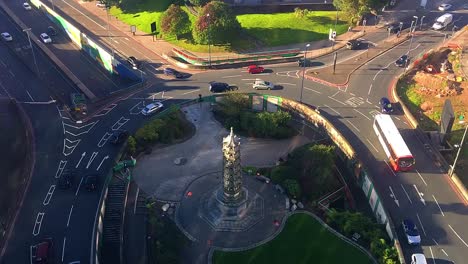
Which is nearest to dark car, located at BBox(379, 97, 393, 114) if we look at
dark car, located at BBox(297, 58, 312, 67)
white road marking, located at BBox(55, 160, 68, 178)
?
dark car, located at BBox(297, 58, 312, 67)

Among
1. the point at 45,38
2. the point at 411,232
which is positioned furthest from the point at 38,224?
the point at 45,38

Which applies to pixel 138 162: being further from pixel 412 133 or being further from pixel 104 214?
pixel 412 133

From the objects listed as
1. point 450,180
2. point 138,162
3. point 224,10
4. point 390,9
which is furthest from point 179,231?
point 390,9

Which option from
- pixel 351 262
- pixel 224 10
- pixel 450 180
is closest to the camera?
pixel 351 262

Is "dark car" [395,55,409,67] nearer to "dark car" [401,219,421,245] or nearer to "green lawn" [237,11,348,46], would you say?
"green lawn" [237,11,348,46]

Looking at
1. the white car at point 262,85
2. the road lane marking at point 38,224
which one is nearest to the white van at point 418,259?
the white car at point 262,85

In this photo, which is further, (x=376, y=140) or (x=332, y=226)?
(x=376, y=140)

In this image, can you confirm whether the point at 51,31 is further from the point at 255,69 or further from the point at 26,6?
the point at 255,69

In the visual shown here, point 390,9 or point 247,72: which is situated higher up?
point 390,9
